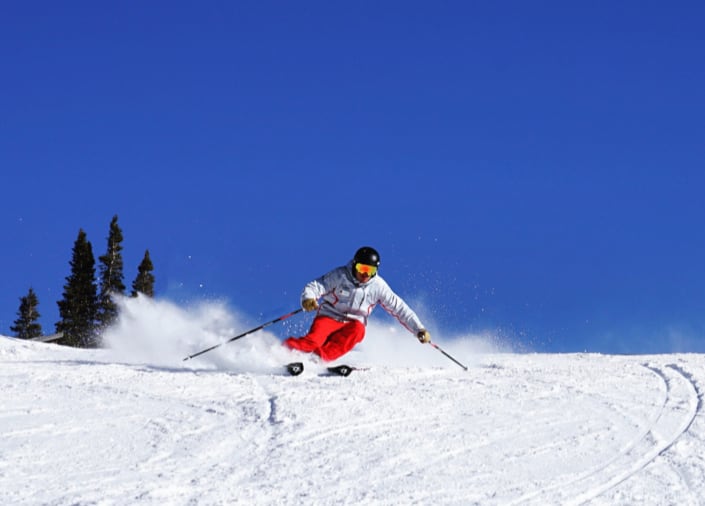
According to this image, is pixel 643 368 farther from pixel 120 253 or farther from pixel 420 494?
pixel 120 253

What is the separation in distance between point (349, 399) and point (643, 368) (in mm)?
5090

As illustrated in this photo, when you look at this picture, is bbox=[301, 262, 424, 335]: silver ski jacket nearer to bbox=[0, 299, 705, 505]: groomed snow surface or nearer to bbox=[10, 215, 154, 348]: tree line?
bbox=[0, 299, 705, 505]: groomed snow surface

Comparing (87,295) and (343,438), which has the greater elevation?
(87,295)

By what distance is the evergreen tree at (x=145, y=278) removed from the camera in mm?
44688

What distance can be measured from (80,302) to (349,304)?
118 feet

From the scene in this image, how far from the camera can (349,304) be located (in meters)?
9.80

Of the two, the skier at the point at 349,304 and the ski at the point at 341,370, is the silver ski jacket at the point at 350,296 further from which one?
the ski at the point at 341,370

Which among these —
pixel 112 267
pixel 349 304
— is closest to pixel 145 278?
pixel 112 267

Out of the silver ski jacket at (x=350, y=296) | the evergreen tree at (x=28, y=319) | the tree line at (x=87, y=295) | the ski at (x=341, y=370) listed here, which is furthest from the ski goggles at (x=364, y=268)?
the evergreen tree at (x=28, y=319)

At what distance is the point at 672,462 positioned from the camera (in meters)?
4.84

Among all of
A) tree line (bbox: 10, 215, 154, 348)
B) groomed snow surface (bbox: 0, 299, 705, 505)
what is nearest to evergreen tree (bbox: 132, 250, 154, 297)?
tree line (bbox: 10, 215, 154, 348)

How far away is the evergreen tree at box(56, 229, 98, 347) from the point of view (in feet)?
133

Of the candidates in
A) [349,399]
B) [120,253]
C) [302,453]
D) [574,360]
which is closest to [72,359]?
[349,399]

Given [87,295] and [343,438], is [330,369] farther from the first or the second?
[87,295]
